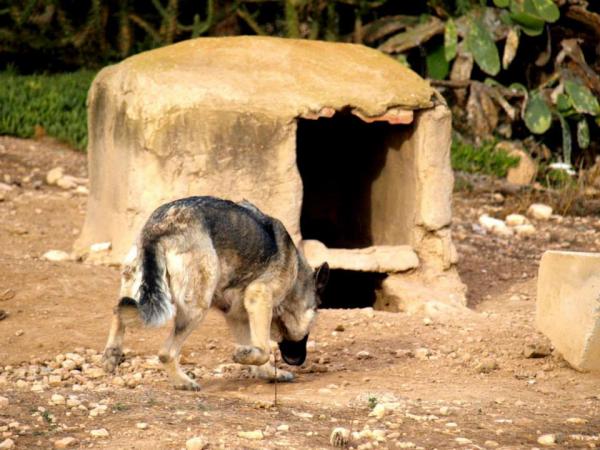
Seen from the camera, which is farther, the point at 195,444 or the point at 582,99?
the point at 582,99

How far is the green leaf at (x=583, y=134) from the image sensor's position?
1538cm

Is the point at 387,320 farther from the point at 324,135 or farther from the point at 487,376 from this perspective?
the point at 324,135

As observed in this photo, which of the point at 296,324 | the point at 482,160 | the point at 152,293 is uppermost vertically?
the point at 152,293

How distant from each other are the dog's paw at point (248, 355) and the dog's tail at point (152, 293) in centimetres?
52

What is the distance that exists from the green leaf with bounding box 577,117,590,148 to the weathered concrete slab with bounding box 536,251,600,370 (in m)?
8.72

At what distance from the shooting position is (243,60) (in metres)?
9.32

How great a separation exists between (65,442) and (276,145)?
443cm

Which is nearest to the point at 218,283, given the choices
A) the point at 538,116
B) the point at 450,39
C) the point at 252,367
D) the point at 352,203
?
the point at 252,367

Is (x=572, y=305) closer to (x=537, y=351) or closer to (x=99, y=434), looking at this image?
(x=537, y=351)

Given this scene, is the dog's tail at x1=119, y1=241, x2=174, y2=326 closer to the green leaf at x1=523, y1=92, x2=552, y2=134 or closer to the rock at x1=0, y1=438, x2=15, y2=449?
the rock at x1=0, y1=438, x2=15, y2=449

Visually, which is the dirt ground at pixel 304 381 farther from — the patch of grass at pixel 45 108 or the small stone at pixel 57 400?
the patch of grass at pixel 45 108

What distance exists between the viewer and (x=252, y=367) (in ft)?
22.5

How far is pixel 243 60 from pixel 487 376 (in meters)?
3.55

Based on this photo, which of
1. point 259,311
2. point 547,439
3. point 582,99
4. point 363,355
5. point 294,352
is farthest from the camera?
point 582,99
